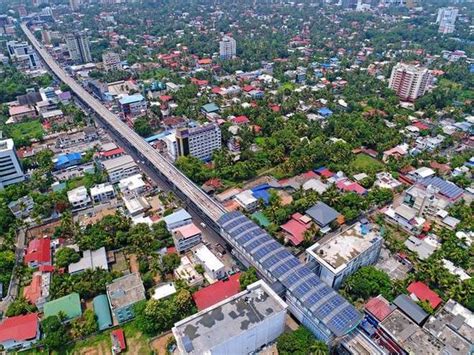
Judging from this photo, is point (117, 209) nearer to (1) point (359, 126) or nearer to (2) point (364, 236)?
(2) point (364, 236)

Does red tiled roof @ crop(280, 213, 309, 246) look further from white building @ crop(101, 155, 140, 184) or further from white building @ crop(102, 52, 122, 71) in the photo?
white building @ crop(102, 52, 122, 71)

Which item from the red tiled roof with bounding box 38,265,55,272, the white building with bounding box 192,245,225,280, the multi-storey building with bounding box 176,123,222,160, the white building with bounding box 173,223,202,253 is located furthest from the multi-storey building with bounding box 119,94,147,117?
the white building with bounding box 192,245,225,280

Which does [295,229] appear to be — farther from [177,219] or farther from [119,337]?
[119,337]

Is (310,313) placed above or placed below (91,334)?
above

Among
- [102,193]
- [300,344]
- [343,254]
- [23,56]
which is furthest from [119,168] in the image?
[23,56]

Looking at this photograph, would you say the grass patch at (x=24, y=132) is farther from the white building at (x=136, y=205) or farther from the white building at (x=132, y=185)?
the white building at (x=136, y=205)

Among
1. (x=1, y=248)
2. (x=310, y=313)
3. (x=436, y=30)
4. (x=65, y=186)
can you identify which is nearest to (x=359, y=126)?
(x=310, y=313)
